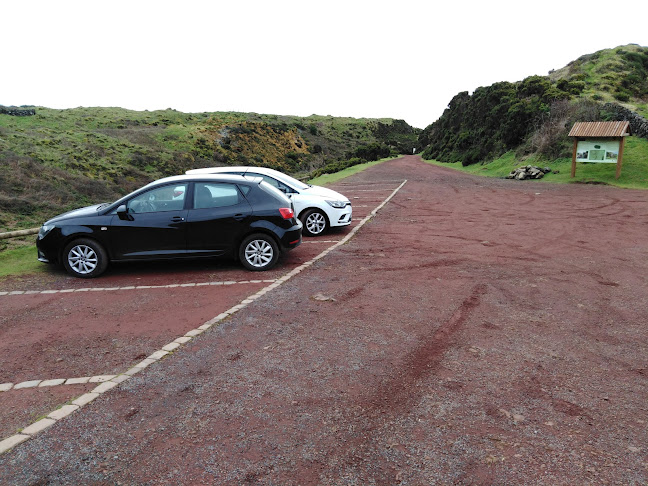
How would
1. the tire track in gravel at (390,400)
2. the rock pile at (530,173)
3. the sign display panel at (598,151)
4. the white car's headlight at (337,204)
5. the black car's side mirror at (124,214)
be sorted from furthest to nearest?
the rock pile at (530,173) → the sign display panel at (598,151) → the white car's headlight at (337,204) → the black car's side mirror at (124,214) → the tire track in gravel at (390,400)

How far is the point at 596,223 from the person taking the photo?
12453 mm

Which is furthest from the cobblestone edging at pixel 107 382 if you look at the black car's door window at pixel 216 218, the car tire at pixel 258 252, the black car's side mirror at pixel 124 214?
the black car's side mirror at pixel 124 214

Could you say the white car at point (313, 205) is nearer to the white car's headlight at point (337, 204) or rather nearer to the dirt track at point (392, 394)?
the white car's headlight at point (337, 204)

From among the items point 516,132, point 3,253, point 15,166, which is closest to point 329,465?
point 3,253

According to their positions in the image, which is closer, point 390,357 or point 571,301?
point 390,357

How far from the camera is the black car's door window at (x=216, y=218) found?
8133mm

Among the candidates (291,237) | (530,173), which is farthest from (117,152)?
(291,237)

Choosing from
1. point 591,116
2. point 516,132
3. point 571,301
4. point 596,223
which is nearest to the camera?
point 571,301

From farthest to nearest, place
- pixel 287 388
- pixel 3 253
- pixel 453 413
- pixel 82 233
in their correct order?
pixel 3 253 < pixel 82 233 < pixel 287 388 < pixel 453 413

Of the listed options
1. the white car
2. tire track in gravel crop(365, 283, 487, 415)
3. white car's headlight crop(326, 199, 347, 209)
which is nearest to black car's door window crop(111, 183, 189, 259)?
the white car

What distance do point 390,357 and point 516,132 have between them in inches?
1360

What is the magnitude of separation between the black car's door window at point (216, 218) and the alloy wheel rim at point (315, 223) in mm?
3570

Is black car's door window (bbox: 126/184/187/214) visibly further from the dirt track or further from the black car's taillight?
the dirt track

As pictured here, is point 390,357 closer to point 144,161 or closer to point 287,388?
point 287,388
